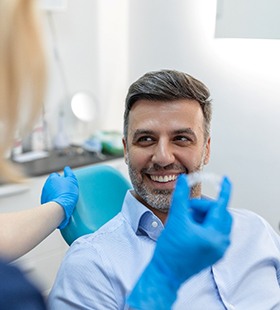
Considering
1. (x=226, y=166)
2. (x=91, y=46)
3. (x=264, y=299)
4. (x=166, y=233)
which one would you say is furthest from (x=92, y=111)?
(x=166, y=233)

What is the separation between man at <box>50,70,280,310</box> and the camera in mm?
1301

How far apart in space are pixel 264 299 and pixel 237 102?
138 cm

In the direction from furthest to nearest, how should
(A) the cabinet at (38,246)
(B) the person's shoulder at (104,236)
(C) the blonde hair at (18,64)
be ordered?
(A) the cabinet at (38,246)
(B) the person's shoulder at (104,236)
(C) the blonde hair at (18,64)

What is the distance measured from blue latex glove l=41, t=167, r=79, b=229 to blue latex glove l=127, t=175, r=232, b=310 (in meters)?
0.72

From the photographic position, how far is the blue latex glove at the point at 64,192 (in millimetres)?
1630

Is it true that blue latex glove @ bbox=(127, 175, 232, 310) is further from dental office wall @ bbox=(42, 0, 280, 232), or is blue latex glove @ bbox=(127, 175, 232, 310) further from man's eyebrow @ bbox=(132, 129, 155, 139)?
dental office wall @ bbox=(42, 0, 280, 232)

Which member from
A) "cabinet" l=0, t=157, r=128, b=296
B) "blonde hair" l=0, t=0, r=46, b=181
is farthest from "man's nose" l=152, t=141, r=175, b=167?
"cabinet" l=0, t=157, r=128, b=296

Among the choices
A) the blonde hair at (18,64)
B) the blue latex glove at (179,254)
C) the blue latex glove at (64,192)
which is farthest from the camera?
the blue latex glove at (64,192)

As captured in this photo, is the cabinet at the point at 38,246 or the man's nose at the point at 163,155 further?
the cabinet at the point at 38,246

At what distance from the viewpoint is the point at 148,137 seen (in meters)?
1.48

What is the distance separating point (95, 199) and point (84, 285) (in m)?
A: 0.59

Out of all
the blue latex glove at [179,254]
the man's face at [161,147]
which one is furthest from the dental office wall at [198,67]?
the blue latex glove at [179,254]

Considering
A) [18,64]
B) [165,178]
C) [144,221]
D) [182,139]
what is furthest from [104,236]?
[18,64]

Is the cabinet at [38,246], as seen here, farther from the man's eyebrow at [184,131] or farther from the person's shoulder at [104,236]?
the man's eyebrow at [184,131]
